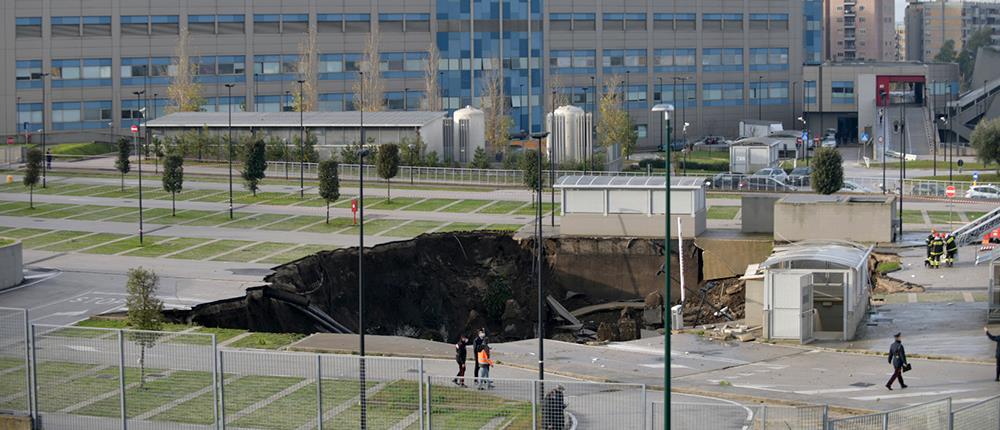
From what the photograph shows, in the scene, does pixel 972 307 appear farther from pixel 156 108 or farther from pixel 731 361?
pixel 156 108

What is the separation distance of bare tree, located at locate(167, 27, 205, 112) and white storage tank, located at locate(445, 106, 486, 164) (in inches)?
927

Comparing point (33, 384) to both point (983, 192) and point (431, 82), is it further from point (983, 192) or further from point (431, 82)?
point (431, 82)

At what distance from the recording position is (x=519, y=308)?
210ft

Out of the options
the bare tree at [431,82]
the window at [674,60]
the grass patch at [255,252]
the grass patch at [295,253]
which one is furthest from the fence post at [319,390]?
the window at [674,60]

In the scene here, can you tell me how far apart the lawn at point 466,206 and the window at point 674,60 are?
52.7 m

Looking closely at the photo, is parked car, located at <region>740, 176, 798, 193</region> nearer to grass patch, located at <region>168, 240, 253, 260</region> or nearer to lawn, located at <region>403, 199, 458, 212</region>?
lawn, located at <region>403, 199, 458, 212</region>

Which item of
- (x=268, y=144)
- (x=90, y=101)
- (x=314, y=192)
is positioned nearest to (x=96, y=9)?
(x=90, y=101)

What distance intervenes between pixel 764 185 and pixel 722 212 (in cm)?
1321

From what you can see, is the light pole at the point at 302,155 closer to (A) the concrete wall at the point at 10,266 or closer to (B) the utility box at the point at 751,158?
(B) the utility box at the point at 751,158

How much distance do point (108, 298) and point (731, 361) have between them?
71.7 ft

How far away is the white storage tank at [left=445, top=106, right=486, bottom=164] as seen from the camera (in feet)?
323

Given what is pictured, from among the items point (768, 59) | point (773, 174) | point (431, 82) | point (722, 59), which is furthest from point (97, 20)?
point (768, 59)

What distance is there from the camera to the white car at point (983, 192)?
78.1 metres

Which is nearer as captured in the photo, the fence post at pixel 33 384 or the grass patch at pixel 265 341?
the fence post at pixel 33 384
